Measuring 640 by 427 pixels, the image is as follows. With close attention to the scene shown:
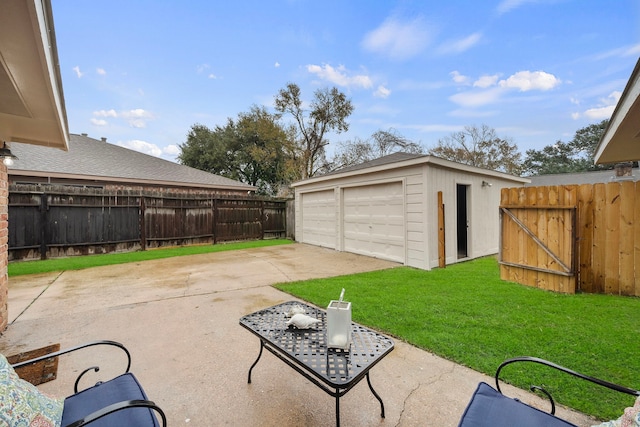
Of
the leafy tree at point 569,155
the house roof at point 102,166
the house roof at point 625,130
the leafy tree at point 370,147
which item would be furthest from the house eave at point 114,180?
the leafy tree at point 569,155

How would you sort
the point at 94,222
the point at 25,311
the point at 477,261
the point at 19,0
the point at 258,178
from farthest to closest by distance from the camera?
the point at 258,178, the point at 94,222, the point at 477,261, the point at 25,311, the point at 19,0

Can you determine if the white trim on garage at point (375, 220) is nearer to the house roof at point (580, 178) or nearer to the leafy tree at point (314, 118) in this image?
the house roof at point (580, 178)

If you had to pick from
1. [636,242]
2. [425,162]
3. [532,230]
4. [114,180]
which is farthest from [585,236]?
[114,180]

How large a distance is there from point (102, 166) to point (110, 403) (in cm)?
1319

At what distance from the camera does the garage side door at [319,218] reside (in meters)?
9.62

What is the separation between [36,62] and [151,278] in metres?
4.92

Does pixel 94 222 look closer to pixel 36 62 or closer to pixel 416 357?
pixel 36 62

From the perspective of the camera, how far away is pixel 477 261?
7.19 meters

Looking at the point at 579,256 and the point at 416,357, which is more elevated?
the point at 579,256

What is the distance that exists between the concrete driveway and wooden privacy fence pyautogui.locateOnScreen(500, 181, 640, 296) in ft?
11.5

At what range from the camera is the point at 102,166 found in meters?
11.5

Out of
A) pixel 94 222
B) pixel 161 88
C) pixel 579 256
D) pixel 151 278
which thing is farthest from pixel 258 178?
pixel 579 256

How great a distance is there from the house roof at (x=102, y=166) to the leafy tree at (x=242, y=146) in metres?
6.55

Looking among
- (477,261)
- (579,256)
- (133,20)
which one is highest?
(133,20)
